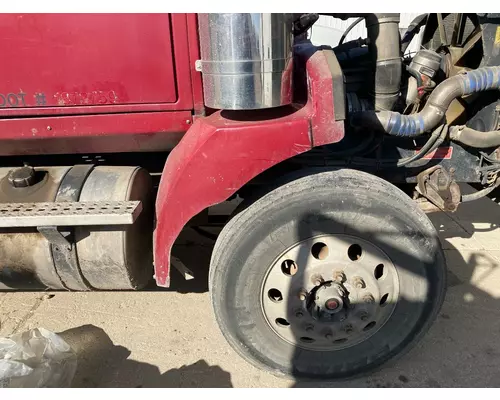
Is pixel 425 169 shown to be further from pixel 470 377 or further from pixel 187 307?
pixel 187 307

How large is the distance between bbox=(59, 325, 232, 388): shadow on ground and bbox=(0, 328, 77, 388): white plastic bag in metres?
0.12

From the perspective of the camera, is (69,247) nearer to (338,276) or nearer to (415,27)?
(338,276)

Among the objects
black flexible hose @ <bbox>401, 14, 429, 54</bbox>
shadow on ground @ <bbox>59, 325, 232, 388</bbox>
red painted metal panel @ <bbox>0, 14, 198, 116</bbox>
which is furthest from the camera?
black flexible hose @ <bbox>401, 14, 429, 54</bbox>

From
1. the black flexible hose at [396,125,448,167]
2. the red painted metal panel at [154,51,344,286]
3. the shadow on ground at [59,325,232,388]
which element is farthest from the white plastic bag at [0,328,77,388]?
the black flexible hose at [396,125,448,167]

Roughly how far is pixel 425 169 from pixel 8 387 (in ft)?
8.41

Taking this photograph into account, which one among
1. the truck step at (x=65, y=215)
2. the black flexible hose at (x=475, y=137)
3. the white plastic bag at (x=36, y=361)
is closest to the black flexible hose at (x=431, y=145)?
the black flexible hose at (x=475, y=137)

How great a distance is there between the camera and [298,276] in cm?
208

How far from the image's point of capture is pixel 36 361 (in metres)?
2.16

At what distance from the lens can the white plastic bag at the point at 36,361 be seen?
2012 mm

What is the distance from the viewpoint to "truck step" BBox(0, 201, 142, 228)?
6.34ft

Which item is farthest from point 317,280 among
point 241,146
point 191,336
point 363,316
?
point 191,336

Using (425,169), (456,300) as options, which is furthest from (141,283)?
(456,300)

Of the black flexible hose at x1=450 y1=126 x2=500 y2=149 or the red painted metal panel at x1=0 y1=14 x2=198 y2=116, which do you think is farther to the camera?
the black flexible hose at x1=450 y1=126 x2=500 y2=149

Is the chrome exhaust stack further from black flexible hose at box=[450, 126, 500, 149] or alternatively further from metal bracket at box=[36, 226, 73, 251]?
black flexible hose at box=[450, 126, 500, 149]
